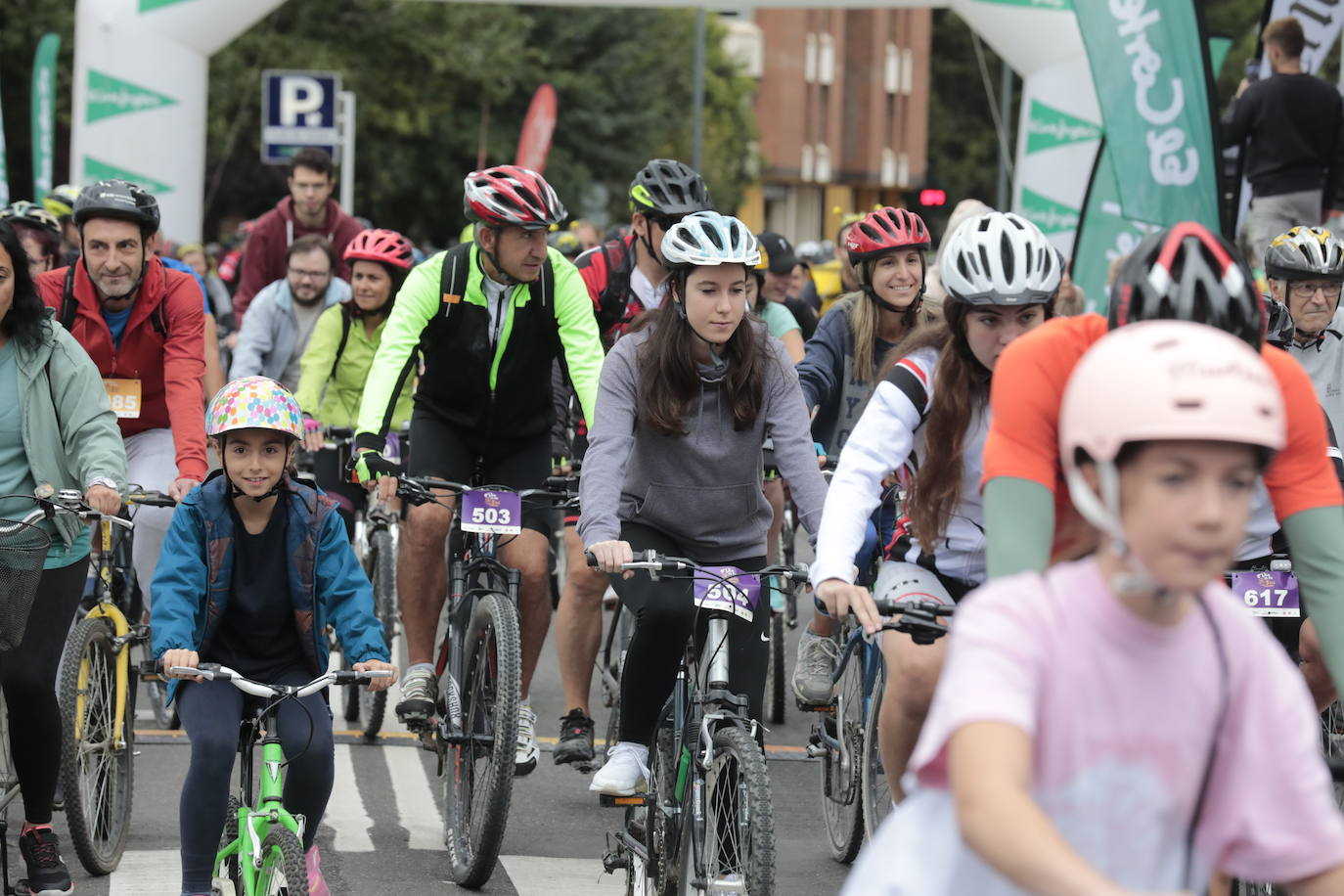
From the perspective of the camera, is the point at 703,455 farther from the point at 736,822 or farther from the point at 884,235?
the point at 884,235

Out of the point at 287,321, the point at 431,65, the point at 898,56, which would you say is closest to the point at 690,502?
the point at 287,321

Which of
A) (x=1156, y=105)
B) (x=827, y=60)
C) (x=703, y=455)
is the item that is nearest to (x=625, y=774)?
(x=703, y=455)

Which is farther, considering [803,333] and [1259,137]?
[1259,137]

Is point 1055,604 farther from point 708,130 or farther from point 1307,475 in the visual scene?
point 708,130

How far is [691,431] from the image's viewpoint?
584cm

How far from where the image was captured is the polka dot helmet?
553 cm

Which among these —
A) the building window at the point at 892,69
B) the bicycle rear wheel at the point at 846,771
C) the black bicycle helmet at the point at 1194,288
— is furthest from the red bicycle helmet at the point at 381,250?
the building window at the point at 892,69

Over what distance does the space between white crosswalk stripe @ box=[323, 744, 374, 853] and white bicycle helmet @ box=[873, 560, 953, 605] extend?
263cm

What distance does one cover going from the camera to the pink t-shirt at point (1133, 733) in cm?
253

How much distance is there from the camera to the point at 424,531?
7.52 m

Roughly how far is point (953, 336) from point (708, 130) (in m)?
54.3

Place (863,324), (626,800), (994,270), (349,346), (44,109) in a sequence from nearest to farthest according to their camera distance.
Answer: (994,270)
(626,800)
(863,324)
(349,346)
(44,109)

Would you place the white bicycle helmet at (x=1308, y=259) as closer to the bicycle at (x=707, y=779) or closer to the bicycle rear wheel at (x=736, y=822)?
the bicycle at (x=707, y=779)

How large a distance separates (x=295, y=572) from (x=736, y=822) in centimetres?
139
